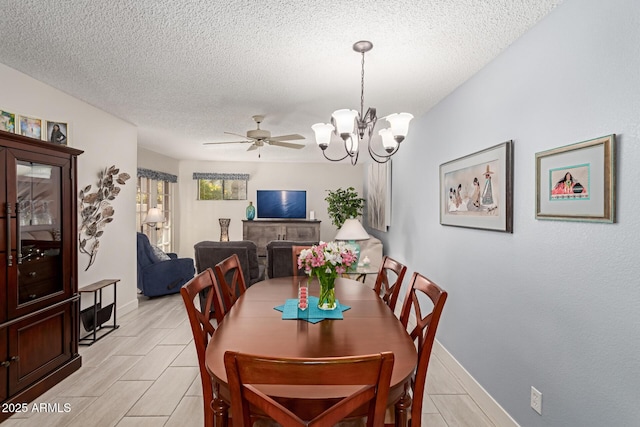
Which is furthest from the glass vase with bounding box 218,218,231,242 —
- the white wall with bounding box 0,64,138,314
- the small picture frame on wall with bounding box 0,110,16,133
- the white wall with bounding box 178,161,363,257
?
the small picture frame on wall with bounding box 0,110,16,133

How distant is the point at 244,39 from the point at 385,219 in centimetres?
375

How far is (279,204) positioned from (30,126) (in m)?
4.92

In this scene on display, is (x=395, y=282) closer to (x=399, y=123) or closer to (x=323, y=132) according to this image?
(x=399, y=123)

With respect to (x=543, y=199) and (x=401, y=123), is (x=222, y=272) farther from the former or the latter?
(x=543, y=199)

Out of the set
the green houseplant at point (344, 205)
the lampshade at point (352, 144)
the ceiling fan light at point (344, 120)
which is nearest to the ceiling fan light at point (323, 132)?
the lampshade at point (352, 144)

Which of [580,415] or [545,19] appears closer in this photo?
[580,415]

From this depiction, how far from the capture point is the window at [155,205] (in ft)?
19.3

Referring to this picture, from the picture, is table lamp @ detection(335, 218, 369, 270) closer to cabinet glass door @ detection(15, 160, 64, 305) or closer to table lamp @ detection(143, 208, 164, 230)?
cabinet glass door @ detection(15, 160, 64, 305)

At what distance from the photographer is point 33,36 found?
6.79ft

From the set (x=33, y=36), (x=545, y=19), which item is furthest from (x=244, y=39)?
(x=545, y=19)

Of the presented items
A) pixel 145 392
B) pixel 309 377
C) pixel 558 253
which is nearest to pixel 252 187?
pixel 145 392

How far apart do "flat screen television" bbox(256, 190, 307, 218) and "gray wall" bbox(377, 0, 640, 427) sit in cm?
490

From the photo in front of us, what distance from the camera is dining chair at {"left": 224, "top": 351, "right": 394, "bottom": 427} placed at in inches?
33.0

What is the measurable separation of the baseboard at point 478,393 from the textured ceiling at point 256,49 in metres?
2.26
